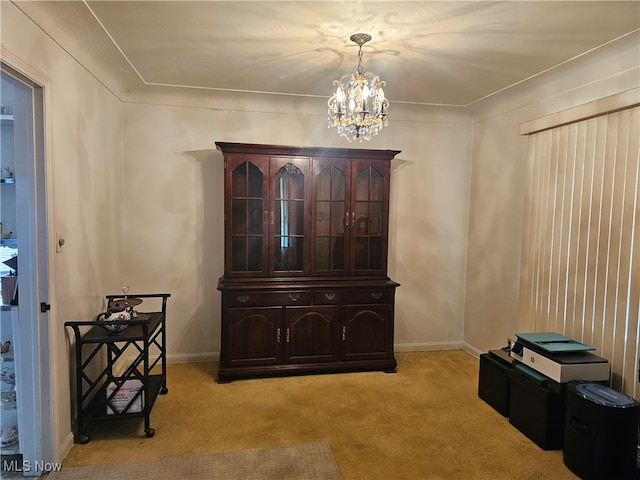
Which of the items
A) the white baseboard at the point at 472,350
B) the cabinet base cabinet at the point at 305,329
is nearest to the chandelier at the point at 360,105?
the cabinet base cabinet at the point at 305,329

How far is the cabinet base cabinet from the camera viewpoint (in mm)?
3451

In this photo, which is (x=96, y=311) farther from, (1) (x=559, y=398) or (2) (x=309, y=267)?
(1) (x=559, y=398)

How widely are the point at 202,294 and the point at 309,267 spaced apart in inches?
44.1

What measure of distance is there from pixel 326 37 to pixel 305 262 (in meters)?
1.90

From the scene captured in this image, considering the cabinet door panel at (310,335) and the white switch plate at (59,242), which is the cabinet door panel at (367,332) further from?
the white switch plate at (59,242)

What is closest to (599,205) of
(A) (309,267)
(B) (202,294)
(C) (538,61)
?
(C) (538,61)

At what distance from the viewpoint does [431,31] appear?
2369 mm

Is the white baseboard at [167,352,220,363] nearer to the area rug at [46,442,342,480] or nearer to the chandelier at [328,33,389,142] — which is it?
the area rug at [46,442,342,480]

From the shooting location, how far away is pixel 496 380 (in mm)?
3020

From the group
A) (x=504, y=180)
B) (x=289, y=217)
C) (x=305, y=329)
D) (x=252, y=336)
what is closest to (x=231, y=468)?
(x=252, y=336)

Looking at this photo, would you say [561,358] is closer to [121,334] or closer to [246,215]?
[246,215]

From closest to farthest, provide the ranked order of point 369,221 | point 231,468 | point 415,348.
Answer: point 231,468
point 369,221
point 415,348

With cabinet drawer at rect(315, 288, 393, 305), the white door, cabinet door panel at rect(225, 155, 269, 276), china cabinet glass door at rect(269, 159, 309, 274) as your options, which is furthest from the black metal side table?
cabinet drawer at rect(315, 288, 393, 305)

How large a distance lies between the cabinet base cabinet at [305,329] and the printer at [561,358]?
1.25 m
